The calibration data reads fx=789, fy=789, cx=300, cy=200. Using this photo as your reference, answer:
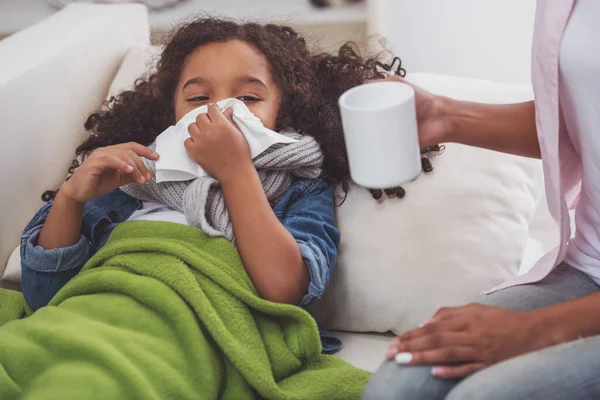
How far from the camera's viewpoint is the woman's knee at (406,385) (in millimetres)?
866

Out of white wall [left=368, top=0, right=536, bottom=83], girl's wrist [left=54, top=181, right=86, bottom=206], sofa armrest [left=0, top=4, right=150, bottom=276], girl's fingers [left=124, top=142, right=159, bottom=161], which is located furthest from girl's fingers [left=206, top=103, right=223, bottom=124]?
white wall [left=368, top=0, right=536, bottom=83]

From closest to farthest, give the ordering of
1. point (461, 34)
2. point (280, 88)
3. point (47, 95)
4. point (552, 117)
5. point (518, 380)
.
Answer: point (518, 380), point (552, 117), point (280, 88), point (47, 95), point (461, 34)

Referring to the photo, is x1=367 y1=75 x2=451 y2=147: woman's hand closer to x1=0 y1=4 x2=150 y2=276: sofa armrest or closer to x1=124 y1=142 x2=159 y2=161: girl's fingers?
x1=124 y1=142 x2=159 y2=161: girl's fingers

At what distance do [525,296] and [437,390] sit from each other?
19cm

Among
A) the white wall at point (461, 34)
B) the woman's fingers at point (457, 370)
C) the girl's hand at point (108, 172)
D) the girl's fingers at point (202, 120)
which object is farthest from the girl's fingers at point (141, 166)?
the white wall at point (461, 34)

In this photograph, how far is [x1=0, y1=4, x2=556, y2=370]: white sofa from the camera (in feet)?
3.99

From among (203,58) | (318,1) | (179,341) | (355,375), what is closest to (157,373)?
(179,341)

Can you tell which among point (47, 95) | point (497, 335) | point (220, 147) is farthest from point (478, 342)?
point (47, 95)

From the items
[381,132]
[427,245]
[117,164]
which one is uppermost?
[381,132]

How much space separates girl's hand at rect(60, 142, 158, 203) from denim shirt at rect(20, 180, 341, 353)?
8 centimetres

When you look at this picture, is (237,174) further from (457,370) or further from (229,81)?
(457,370)

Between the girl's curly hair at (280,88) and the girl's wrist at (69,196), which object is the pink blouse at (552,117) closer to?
the girl's curly hair at (280,88)

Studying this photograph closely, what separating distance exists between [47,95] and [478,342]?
3.14ft

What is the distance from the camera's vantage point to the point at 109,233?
1253 mm
